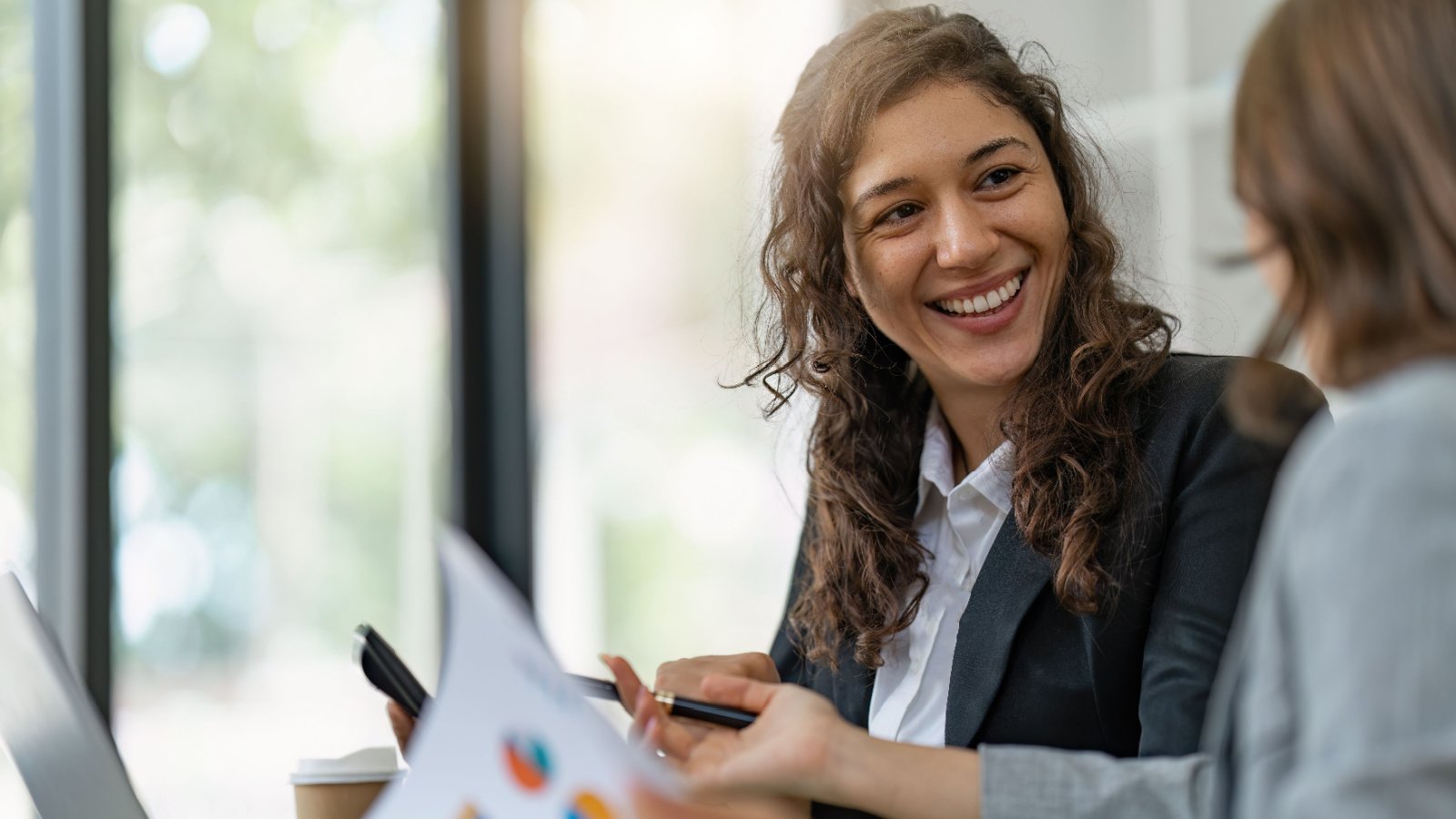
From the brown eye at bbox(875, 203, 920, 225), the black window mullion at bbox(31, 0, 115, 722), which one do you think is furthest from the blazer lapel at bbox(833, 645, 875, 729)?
the black window mullion at bbox(31, 0, 115, 722)

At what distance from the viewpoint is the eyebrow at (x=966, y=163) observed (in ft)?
4.37

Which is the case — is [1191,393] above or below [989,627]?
above

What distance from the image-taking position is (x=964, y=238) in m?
1.33

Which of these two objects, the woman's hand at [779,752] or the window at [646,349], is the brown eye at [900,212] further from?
the window at [646,349]

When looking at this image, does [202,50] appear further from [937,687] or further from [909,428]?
[937,687]

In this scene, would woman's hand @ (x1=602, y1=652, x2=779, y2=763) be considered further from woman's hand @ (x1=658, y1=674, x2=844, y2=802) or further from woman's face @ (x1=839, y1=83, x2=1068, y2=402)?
woman's face @ (x1=839, y1=83, x2=1068, y2=402)

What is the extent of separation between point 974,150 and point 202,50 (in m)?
1.82

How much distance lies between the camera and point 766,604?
11.4ft

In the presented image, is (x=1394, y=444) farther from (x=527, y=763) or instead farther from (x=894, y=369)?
(x=894, y=369)

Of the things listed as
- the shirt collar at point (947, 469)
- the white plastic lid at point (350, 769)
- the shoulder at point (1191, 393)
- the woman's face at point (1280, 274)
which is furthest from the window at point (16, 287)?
the woman's face at point (1280, 274)

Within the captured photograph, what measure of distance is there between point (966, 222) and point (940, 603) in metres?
0.38

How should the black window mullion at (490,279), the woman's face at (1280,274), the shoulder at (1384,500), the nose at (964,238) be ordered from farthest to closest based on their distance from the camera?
the black window mullion at (490,279) → the nose at (964,238) → the woman's face at (1280,274) → the shoulder at (1384,500)

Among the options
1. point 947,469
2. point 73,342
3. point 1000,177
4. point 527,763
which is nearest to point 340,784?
point 527,763

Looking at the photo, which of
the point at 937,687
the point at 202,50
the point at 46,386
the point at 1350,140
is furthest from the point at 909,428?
the point at 202,50
